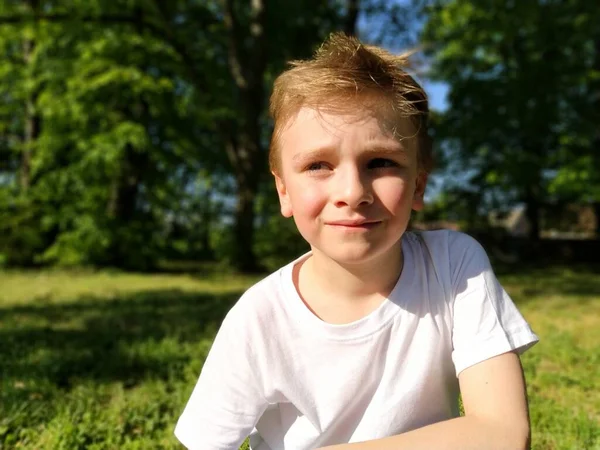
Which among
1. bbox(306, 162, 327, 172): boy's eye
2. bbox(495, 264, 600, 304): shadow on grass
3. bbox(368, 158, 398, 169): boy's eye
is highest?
bbox(368, 158, 398, 169): boy's eye

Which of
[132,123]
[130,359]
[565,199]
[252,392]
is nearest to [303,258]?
[252,392]

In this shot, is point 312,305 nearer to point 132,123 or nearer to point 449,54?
point 132,123

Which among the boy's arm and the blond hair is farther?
the blond hair

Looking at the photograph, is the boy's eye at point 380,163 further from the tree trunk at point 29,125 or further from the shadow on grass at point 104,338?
the tree trunk at point 29,125

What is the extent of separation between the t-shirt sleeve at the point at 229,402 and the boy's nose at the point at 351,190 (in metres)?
0.41

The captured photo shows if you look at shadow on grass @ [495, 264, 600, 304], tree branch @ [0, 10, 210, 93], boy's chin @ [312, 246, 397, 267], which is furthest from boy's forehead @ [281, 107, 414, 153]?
tree branch @ [0, 10, 210, 93]

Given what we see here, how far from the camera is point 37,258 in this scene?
13.6 m

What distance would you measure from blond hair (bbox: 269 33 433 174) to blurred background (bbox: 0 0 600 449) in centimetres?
428

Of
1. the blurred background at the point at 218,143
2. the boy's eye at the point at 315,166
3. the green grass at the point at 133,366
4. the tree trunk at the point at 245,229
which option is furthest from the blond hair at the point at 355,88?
the tree trunk at the point at 245,229

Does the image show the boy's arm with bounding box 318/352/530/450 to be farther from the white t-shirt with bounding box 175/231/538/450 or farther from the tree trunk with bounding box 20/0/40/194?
the tree trunk with bounding box 20/0/40/194

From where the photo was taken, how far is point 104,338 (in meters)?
4.99

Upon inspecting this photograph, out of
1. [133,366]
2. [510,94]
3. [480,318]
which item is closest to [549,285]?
[510,94]

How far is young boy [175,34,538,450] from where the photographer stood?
1384 millimetres

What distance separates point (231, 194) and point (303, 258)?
21.7 m
